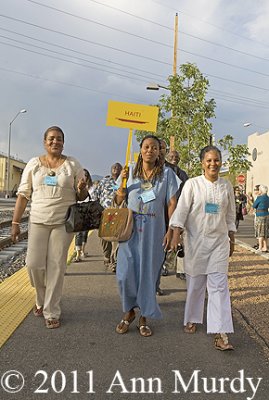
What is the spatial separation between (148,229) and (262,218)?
8.08 metres

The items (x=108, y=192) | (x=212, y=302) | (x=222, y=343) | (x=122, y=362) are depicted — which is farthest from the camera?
(x=108, y=192)

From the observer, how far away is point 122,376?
337cm

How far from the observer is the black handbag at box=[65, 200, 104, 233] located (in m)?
4.62

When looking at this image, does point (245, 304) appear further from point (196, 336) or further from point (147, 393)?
point (147, 393)

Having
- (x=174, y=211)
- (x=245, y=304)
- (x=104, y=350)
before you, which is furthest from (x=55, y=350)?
(x=245, y=304)

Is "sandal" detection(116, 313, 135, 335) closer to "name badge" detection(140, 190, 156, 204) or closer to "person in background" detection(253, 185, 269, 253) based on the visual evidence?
"name badge" detection(140, 190, 156, 204)

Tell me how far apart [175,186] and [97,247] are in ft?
24.6

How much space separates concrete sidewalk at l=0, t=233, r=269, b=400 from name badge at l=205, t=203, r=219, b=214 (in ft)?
4.13

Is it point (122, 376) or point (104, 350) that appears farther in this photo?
point (104, 350)

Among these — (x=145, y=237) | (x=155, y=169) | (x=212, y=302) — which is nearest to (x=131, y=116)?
(x=155, y=169)

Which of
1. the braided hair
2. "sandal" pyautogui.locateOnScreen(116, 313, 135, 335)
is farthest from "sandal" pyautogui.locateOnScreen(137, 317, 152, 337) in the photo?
the braided hair

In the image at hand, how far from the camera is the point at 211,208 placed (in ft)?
14.0

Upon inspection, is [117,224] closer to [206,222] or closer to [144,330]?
[206,222]

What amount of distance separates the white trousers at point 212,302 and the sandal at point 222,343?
0.07 meters
